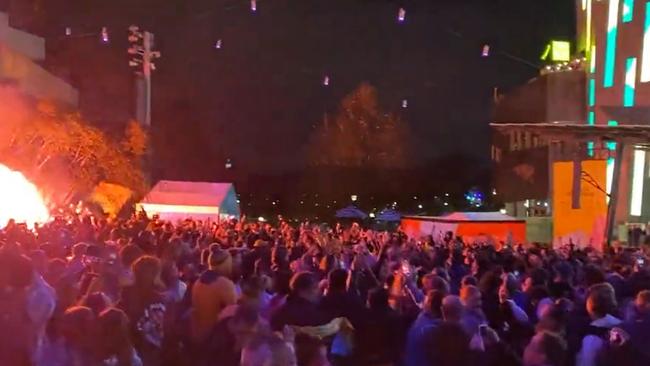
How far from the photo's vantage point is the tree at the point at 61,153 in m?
34.8

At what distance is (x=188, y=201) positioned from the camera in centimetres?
2814

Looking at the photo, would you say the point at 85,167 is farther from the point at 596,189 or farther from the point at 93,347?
the point at 93,347

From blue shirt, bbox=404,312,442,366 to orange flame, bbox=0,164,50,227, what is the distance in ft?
82.9

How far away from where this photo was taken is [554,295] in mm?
8234

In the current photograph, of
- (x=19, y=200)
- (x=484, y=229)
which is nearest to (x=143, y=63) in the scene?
(x=19, y=200)

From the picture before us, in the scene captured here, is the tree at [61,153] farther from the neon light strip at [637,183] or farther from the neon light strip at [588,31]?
the neon light strip at [588,31]

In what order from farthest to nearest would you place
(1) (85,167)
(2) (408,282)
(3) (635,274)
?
(1) (85,167) < (3) (635,274) < (2) (408,282)

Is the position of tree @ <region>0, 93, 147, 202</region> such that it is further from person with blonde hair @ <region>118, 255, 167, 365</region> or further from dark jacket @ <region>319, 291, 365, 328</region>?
dark jacket @ <region>319, 291, 365, 328</region>

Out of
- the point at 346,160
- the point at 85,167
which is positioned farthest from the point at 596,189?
the point at 346,160

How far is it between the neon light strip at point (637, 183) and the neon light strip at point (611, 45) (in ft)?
16.7

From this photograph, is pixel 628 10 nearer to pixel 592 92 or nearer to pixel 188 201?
pixel 592 92

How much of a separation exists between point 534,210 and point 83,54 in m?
28.5

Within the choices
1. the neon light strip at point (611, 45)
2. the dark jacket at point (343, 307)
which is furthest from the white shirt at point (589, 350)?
the neon light strip at point (611, 45)

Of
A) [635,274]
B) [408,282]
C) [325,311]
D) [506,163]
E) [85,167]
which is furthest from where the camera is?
[506,163]
